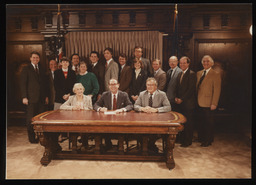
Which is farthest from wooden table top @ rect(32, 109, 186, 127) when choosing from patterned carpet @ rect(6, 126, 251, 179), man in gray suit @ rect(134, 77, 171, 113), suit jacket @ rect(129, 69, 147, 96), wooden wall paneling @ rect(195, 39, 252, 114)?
wooden wall paneling @ rect(195, 39, 252, 114)

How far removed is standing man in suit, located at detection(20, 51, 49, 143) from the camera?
4328mm

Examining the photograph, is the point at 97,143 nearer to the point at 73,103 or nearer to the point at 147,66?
the point at 73,103

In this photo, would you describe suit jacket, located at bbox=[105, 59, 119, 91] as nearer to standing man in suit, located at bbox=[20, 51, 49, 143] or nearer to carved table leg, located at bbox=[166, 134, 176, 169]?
standing man in suit, located at bbox=[20, 51, 49, 143]

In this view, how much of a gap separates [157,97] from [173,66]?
101cm

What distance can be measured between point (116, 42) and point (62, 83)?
1.64 meters

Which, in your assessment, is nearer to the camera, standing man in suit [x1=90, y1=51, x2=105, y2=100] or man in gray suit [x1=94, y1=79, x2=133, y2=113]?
man in gray suit [x1=94, y1=79, x2=133, y2=113]

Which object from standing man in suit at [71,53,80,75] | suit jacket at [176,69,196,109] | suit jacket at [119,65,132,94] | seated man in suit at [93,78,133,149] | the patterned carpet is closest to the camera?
the patterned carpet

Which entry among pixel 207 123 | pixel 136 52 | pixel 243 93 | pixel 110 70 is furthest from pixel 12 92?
pixel 243 93

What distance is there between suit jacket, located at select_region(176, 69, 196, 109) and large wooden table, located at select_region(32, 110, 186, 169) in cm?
81

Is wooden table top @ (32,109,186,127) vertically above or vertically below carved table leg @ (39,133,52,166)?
above

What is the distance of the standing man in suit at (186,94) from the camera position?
4.18 m

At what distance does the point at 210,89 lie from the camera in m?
4.21

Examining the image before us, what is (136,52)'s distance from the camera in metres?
4.45

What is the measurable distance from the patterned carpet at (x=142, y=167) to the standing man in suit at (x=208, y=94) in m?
0.35
